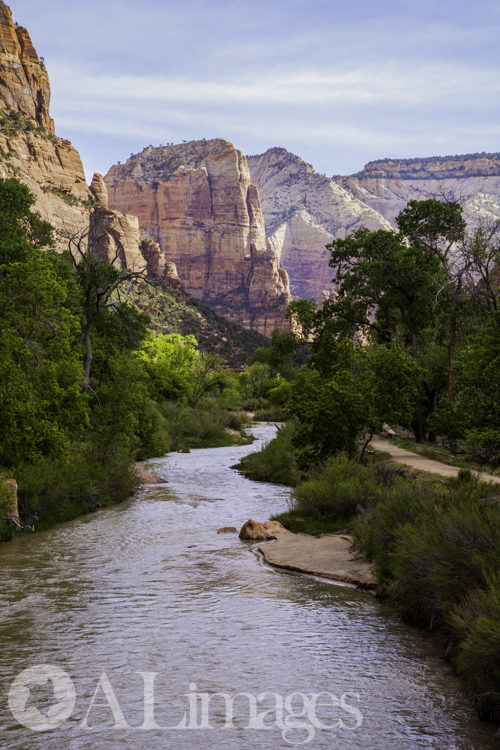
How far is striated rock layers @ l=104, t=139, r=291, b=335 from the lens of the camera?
176m

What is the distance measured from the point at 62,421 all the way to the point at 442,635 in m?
12.3

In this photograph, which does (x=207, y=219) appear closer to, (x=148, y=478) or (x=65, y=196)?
(x=65, y=196)

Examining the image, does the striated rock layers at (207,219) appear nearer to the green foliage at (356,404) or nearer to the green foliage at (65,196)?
the green foliage at (65,196)

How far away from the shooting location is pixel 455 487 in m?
11.4

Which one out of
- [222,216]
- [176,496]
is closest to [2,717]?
[176,496]

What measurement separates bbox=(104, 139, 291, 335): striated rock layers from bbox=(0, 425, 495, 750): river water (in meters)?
159

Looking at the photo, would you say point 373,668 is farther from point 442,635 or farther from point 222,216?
point 222,216

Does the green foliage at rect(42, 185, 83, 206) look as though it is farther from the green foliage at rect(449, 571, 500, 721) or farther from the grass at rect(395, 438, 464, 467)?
the green foliage at rect(449, 571, 500, 721)

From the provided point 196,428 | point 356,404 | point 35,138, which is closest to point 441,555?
point 356,404

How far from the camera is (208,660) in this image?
22.6ft

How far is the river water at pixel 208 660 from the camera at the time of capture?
5199 mm

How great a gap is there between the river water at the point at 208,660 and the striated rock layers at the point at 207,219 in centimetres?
15865

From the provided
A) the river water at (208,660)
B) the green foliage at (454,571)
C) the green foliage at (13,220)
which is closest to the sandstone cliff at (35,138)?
the green foliage at (13,220)

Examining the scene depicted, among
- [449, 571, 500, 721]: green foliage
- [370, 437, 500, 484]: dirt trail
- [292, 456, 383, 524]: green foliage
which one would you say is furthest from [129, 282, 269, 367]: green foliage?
[449, 571, 500, 721]: green foliage
